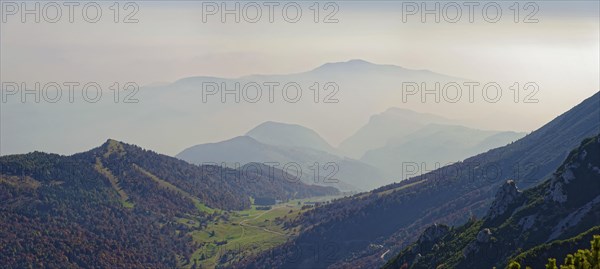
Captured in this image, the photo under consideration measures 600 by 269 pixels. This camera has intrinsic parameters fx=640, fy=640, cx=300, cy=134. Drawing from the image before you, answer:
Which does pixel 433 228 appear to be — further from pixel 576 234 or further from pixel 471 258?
pixel 576 234

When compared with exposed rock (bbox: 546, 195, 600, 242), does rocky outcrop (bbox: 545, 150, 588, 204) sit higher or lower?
higher

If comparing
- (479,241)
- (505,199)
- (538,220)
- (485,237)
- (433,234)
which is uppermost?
(505,199)

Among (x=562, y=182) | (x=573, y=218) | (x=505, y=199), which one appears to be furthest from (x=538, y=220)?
(x=505, y=199)

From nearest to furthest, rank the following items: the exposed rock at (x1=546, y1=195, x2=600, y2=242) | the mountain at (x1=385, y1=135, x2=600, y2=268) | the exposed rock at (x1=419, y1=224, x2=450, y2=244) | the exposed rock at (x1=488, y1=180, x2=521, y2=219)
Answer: the mountain at (x1=385, y1=135, x2=600, y2=268)
the exposed rock at (x1=546, y1=195, x2=600, y2=242)
the exposed rock at (x1=488, y1=180, x2=521, y2=219)
the exposed rock at (x1=419, y1=224, x2=450, y2=244)

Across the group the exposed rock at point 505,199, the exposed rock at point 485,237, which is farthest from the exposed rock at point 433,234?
the exposed rock at point 485,237

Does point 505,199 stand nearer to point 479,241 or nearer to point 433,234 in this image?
point 479,241

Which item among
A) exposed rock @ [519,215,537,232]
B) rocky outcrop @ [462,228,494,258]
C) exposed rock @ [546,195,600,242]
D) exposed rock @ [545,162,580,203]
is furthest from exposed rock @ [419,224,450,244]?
exposed rock @ [546,195,600,242]

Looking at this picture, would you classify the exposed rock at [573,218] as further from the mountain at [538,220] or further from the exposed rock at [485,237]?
the exposed rock at [485,237]

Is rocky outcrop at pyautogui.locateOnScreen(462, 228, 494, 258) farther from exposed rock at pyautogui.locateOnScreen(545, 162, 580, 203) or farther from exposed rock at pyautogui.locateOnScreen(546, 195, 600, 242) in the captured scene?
exposed rock at pyautogui.locateOnScreen(545, 162, 580, 203)

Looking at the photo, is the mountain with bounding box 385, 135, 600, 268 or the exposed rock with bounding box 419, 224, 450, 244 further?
the exposed rock with bounding box 419, 224, 450, 244
